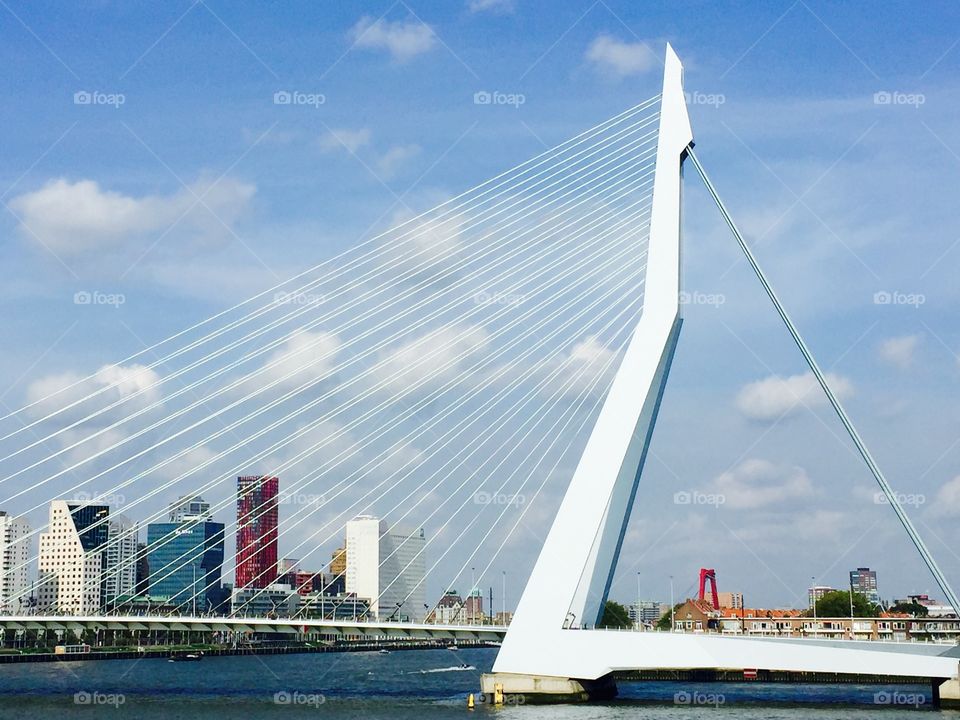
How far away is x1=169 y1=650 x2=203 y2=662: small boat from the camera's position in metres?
91.6

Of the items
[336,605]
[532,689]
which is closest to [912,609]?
[336,605]

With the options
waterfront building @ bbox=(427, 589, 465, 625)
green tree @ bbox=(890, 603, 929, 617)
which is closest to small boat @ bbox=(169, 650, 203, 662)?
waterfront building @ bbox=(427, 589, 465, 625)

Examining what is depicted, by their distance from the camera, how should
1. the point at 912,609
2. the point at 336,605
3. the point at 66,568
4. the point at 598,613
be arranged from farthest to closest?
the point at 66,568
the point at 912,609
the point at 336,605
the point at 598,613

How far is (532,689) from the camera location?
31625 millimetres

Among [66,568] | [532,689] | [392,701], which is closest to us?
[532,689]

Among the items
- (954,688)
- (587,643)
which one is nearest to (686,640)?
(587,643)

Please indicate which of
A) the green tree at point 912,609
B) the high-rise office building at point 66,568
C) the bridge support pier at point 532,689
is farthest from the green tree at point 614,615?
the bridge support pier at point 532,689

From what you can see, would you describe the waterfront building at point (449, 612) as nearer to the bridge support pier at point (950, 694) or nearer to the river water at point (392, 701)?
the river water at point (392, 701)

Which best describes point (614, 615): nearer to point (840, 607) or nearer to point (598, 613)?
point (840, 607)

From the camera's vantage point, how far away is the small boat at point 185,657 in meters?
91.6

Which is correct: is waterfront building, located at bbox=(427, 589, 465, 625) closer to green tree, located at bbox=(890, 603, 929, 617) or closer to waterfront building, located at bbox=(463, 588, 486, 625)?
waterfront building, located at bbox=(463, 588, 486, 625)

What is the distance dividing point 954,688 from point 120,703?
77.1ft

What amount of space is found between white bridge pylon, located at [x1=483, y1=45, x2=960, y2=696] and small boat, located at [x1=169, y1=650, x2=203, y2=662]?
64.3 m

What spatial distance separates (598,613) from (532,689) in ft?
9.15
